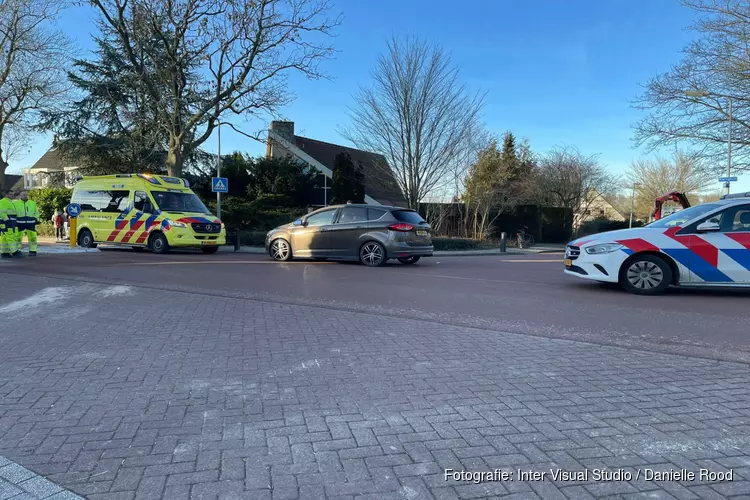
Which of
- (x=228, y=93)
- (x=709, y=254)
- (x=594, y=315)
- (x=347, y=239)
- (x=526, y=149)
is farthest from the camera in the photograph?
(x=526, y=149)

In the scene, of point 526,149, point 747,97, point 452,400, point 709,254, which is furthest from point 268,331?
point 526,149

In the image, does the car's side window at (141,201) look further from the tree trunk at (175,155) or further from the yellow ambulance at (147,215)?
the tree trunk at (175,155)

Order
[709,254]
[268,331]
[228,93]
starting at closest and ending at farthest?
[268,331] < [709,254] < [228,93]

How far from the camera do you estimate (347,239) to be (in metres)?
13.4

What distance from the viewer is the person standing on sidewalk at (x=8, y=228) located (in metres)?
13.8

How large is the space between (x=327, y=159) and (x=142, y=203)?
18.7 m

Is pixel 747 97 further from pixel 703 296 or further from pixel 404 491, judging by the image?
pixel 404 491

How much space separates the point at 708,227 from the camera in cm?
848

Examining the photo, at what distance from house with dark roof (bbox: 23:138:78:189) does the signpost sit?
41.7 ft

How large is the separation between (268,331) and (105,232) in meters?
14.7

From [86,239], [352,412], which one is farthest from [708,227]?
[86,239]

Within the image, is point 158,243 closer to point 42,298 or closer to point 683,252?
point 42,298

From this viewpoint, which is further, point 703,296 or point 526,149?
point 526,149

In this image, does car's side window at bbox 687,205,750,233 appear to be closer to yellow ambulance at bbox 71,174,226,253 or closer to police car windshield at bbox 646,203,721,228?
police car windshield at bbox 646,203,721,228
